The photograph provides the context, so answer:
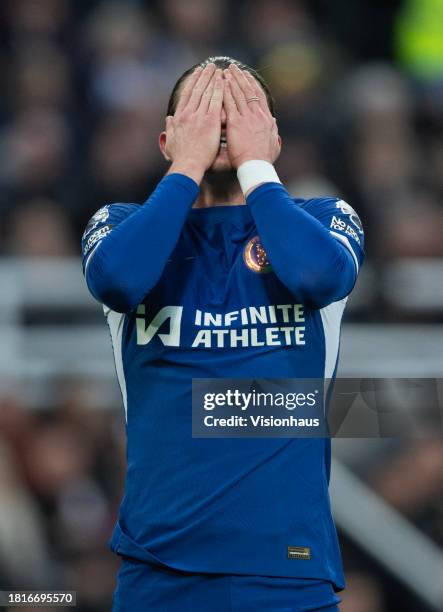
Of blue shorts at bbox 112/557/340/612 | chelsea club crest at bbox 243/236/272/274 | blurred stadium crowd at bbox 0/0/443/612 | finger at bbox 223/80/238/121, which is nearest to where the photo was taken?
blue shorts at bbox 112/557/340/612

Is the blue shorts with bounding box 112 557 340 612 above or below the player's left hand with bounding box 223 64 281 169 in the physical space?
below

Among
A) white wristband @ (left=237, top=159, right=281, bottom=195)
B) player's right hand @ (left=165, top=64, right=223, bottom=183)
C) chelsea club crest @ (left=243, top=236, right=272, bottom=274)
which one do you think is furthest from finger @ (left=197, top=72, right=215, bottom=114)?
chelsea club crest @ (left=243, top=236, right=272, bottom=274)

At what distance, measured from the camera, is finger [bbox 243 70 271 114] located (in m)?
2.72

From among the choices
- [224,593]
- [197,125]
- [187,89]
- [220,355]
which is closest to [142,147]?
[187,89]

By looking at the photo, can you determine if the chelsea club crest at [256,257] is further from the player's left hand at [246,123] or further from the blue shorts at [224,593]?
the blue shorts at [224,593]

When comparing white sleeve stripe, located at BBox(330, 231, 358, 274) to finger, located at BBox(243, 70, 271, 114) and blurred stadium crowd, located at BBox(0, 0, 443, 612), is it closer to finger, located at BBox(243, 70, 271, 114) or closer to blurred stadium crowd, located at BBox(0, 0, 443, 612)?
finger, located at BBox(243, 70, 271, 114)

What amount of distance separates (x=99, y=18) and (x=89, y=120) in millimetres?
854

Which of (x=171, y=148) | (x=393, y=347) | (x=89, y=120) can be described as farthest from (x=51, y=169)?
(x=171, y=148)

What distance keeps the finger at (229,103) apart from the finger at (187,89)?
0.10 meters

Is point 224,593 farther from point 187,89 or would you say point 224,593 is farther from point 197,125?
point 187,89

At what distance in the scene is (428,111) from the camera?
6.88m

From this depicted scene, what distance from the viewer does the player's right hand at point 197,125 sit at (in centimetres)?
262

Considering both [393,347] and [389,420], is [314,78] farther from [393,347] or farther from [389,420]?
[389,420]

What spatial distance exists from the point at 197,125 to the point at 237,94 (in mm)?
138
